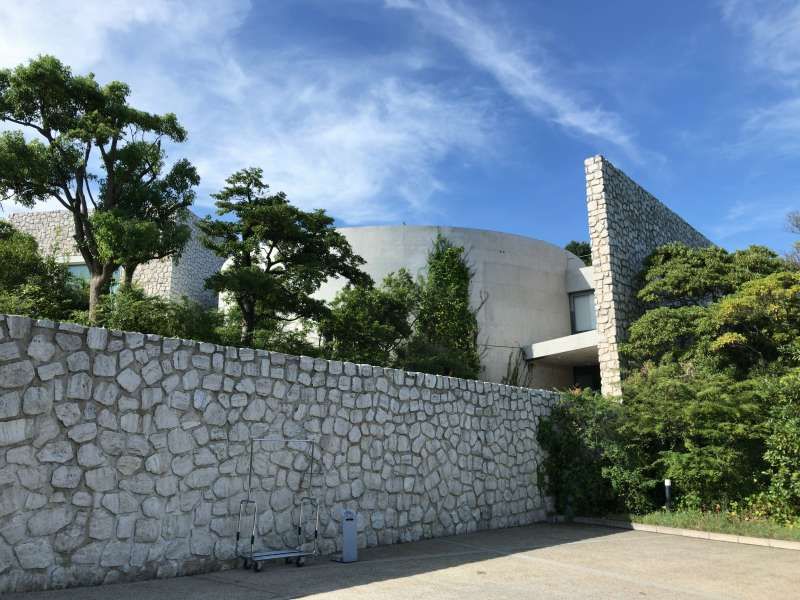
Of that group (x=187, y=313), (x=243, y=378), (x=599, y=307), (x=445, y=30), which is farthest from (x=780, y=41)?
(x=187, y=313)

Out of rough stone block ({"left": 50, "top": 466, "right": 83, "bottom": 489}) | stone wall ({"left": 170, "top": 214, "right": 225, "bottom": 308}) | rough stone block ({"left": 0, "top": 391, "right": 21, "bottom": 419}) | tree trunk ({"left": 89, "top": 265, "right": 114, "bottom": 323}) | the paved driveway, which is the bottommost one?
the paved driveway

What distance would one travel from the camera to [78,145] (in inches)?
653

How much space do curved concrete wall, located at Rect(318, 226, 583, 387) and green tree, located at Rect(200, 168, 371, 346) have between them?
468cm

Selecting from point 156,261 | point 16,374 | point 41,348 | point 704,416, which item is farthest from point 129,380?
point 156,261

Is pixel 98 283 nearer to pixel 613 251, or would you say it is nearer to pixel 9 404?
pixel 9 404

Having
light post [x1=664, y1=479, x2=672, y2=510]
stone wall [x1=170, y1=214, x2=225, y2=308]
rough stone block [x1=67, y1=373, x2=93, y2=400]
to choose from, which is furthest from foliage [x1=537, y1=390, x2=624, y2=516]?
stone wall [x1=170, y1=214, x2=225, y2=308]

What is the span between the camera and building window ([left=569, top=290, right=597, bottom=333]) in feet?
80.7

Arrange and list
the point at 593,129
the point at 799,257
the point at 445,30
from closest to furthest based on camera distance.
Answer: the point at 445,30 < the point at 593,129 < the point at 799,257

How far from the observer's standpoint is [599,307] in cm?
1788

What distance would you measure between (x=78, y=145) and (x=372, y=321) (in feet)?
32.0

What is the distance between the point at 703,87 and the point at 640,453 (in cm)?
787

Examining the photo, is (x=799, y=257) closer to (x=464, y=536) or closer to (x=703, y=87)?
(x=703, y=87)

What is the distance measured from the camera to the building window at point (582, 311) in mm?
24609

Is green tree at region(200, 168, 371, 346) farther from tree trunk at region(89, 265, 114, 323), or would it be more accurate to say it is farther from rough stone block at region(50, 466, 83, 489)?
rough stone block at region(50, 466, 83, 489)
